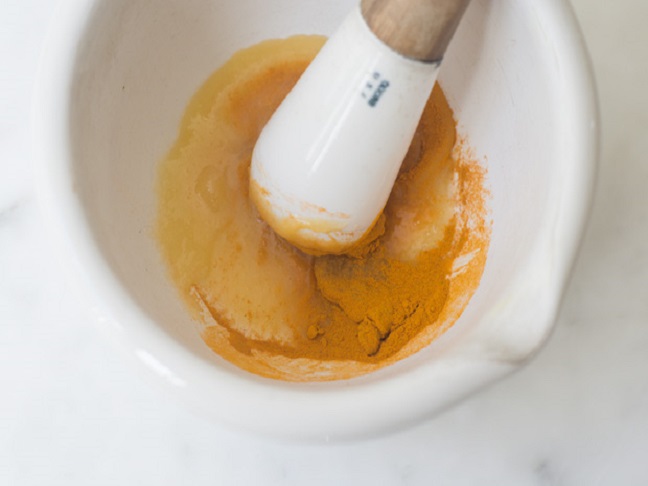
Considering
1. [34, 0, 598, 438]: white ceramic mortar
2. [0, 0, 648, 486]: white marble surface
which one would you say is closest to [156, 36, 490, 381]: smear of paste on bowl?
[34, 0, 598, 438]: white ceramic mortar

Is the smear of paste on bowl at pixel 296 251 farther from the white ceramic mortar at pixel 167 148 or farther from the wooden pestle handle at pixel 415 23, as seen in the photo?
the wooden pestle handle at pixel 415 23

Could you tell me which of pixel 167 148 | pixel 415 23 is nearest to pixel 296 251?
pixel 167 148

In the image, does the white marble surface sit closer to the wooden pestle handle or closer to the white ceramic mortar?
the white ceramic mortar

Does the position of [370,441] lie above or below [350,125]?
below

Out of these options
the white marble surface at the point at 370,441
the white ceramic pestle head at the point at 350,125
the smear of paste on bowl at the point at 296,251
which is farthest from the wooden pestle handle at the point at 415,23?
the white marble surface at the point at 370,441

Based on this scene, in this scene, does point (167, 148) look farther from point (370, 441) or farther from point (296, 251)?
point (370, 441)

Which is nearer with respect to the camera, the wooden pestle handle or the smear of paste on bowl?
the wooden pestle handle

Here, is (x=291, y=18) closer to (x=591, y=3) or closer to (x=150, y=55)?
(x=150, y=55)
